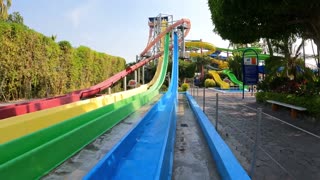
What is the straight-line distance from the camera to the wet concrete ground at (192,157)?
524 cm

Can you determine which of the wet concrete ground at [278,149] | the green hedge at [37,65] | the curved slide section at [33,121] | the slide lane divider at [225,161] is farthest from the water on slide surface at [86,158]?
the green hedge at [37,65]

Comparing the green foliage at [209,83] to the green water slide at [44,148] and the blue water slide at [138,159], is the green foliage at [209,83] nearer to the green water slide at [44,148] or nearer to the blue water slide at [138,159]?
the green water slide at [44,148]

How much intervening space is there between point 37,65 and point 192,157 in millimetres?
14285

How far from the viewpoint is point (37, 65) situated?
61.0 feet

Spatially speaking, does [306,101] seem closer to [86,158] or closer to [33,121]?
[86,158]

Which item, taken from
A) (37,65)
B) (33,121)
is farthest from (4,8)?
(33,121)

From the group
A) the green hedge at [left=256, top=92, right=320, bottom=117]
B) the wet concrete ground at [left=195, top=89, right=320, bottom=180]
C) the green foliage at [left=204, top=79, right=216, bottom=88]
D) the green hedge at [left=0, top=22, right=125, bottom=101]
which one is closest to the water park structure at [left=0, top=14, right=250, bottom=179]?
the wet concrete ground at [left=195, top=89, right=320, bottom=180]

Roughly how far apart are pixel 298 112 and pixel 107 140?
18.9 ft

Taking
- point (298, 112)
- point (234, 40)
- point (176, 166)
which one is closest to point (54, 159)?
point (176, 166)

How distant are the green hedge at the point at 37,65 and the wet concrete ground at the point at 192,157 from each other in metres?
10.3

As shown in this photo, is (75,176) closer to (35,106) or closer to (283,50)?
(35,106)

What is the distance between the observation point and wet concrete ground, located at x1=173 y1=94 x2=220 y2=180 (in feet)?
17.2

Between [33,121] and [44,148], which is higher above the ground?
[33,121]

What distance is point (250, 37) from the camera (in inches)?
471
